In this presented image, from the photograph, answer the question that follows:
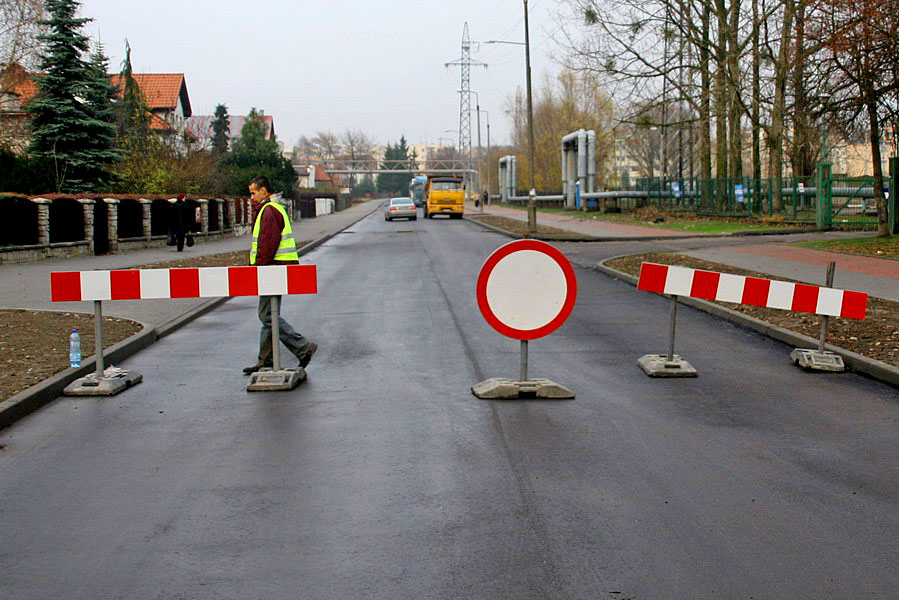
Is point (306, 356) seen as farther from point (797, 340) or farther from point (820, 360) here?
point (797, 340)

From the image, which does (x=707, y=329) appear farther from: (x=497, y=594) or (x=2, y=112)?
(x=2, y=112)

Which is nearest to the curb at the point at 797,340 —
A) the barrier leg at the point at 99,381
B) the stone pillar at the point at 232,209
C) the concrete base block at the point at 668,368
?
the concrete base block at the point at 668,368

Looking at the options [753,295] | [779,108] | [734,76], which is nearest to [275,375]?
[753,295]

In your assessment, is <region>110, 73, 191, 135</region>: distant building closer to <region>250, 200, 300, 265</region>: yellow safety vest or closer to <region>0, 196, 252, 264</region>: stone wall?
<region>0, 196, 252, 264</region>: stone wall

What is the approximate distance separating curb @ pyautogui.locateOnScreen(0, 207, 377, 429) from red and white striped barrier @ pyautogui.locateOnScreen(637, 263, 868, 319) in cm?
540

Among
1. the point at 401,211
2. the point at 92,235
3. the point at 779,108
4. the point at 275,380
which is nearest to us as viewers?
the point at 275,380

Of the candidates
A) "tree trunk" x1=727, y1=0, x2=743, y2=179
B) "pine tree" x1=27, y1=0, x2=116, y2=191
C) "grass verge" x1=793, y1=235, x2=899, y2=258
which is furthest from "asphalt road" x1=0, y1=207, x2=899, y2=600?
"pine tree" x1=27, y1=0, x2=116, y2=191

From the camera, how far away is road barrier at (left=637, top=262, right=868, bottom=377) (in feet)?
30.7

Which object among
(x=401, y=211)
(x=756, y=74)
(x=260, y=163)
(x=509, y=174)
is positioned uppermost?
(x=756, y=74)

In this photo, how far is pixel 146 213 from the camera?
1221 inches

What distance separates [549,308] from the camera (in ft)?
27.1

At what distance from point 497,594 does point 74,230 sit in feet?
82.4

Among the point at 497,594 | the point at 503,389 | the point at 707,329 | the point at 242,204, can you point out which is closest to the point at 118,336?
the point at 503,389

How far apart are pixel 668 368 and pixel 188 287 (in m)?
4.57
